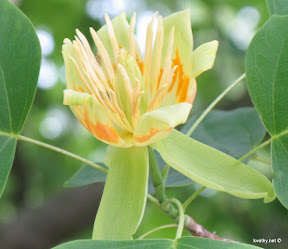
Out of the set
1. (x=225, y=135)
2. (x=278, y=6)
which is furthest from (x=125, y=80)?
(x=225, y=135)

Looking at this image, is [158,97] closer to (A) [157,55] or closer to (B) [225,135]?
(A) [157,55]

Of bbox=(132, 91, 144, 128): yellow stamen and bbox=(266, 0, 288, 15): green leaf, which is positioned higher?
bbox=(266, 0, 288, 15): green leaf

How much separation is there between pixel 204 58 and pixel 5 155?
1.59 ft

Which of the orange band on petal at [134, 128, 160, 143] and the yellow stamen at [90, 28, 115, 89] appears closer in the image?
the orange band on petal at [134, 128, 160, 143]

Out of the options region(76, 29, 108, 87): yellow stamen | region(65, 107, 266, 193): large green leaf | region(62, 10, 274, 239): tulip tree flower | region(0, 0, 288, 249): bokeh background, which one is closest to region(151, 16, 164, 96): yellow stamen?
region(62, 10, 274, 239): tulip tree flower

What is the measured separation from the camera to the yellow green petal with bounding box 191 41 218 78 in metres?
1.10

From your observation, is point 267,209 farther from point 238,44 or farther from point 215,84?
point 238,44

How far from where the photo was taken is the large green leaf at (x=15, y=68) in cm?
118

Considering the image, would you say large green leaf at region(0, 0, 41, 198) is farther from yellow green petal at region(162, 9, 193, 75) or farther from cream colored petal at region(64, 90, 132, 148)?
yellow green petal at region(162, 9, 193, 75)

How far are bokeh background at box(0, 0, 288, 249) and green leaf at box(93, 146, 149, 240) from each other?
5.20ft

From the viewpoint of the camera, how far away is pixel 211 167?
43.1 inches

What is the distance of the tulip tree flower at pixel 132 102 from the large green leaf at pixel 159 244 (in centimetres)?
10

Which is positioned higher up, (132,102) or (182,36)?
(182,36)

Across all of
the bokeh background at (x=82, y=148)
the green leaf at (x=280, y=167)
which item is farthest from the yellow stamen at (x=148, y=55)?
the bokeh background at (x=82, y=148)
